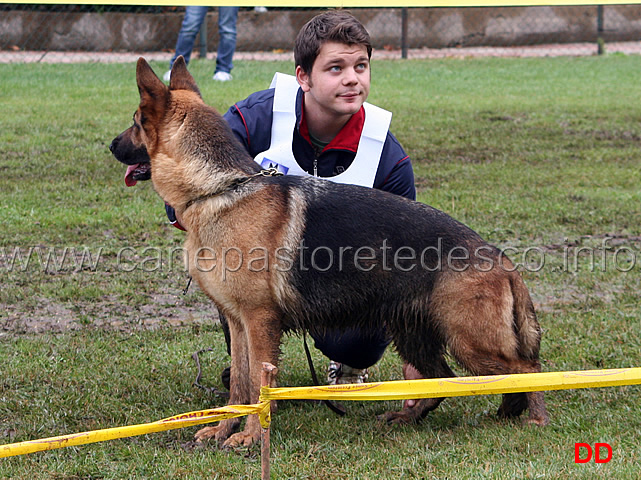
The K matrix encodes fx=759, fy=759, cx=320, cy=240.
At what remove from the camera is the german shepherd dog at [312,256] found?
3.40m

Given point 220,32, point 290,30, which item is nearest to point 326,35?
point 220,32

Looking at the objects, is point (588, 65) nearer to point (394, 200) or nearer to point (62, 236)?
point (62, 236)

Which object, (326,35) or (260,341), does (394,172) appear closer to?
(326,35)

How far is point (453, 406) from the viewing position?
4.09 metres

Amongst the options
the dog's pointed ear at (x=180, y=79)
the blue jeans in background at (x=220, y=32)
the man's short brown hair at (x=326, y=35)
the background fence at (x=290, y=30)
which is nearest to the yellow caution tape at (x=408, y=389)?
the dog's pointed ear at (x=180, y=79)

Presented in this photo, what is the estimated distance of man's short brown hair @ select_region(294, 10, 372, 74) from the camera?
372cm

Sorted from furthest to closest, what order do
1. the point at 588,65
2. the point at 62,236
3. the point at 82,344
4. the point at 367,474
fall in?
the point at 588,65 < the point at 62,236 < the point at 82,344 < the point at 367,474

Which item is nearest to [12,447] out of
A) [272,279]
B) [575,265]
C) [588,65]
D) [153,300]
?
[272,279]

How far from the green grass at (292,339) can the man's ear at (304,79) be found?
168 cm

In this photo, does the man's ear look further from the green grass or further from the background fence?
the background fence

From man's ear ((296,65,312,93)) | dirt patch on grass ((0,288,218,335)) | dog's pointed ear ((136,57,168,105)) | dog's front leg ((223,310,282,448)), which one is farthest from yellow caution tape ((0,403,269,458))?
dirt patch on grass ((0,288,218,335))

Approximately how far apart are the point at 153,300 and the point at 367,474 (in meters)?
2.81

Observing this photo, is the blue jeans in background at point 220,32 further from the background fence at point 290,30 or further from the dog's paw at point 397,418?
the dog's paw at point 397,418

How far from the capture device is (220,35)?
1295 centimetres
